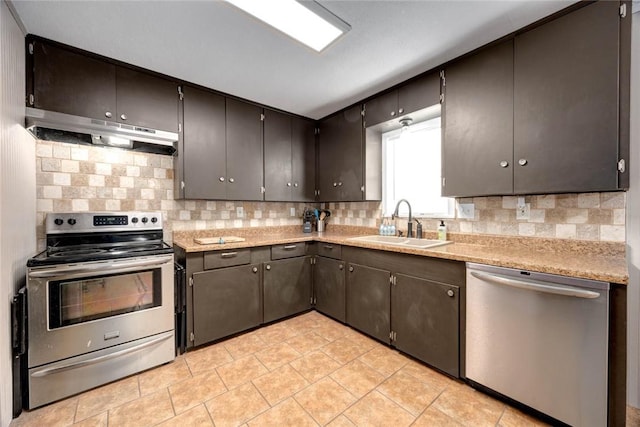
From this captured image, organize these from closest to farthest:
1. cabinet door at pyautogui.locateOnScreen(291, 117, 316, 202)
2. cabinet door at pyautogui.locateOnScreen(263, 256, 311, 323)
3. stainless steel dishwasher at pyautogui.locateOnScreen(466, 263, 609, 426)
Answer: stainless steel dishwasher at pyautogui.locateOnScreen(466, 263, 609, 426), cabinet door at pyautogui.locateOnScreen(263, 256, 311, 323), cabinet door at pyautogui.locateOnScreen(291, 117, 316, 202)

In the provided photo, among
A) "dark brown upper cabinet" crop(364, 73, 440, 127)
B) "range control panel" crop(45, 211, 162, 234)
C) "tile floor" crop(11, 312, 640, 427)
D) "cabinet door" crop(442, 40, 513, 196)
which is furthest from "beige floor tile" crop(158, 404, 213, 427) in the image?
"dark brown upper cabinet" crop(364, 73, 440, 127)

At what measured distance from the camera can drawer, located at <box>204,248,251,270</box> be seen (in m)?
2.24

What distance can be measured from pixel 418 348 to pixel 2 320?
8.27 ft

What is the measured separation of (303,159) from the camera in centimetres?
328

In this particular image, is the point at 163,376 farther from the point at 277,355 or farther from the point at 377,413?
the point at 377,413

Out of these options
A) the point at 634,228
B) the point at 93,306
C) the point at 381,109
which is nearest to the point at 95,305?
the point at 93,306

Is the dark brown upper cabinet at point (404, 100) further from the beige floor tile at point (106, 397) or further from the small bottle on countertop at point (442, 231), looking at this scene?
the beige floor tile at point (106, 397)

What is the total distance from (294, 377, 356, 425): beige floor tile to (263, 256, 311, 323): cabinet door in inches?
38.9

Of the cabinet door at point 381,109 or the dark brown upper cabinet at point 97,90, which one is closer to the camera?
the dark brown upper cabinet at point 97,90

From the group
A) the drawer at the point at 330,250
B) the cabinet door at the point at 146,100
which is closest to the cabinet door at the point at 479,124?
the drawer at the point at 330,250

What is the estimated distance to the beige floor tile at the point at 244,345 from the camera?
215 centimetres

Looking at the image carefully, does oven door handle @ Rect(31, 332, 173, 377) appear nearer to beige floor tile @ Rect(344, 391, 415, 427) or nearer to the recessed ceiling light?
beige floor tile @ Rect(344, 391, 415, 427)

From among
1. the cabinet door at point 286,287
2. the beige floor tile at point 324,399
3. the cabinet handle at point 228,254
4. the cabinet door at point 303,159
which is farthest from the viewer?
the cabinet door at point 303,159

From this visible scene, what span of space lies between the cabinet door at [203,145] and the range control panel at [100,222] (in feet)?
1.25
